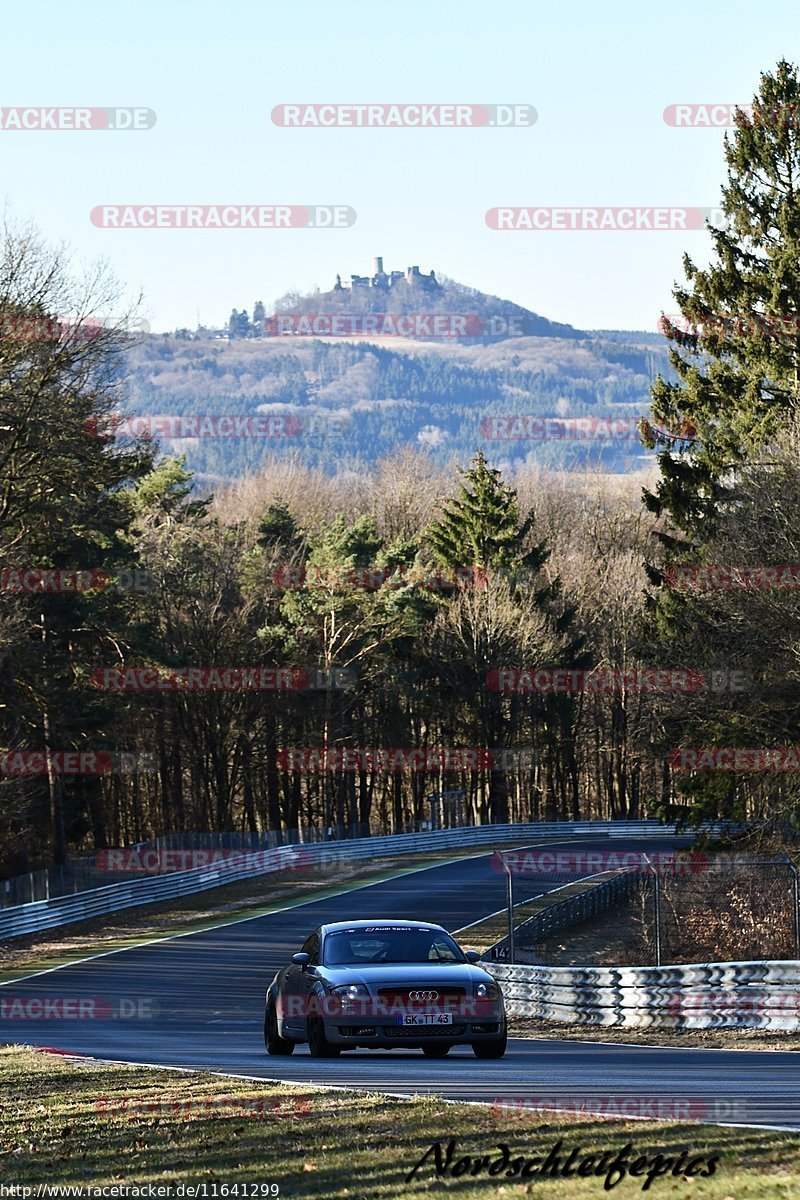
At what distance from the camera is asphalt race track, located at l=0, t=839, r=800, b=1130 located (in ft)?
38.9

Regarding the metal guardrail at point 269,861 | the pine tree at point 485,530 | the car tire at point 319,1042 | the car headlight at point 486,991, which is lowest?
the metal guardrail at point 269,861

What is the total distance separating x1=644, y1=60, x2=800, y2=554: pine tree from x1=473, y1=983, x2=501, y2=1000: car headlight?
87.6 feet

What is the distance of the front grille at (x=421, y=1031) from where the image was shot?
15531mm

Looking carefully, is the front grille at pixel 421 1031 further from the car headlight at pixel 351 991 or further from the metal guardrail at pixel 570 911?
the metal guardrail at pixel 570 911

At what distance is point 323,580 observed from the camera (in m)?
72.3

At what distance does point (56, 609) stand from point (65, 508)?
902 cm

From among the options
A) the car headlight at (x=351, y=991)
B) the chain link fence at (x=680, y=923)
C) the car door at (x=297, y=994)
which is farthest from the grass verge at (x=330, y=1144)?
the chain link fence at (x=680, y=923)

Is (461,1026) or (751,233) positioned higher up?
(751,233)

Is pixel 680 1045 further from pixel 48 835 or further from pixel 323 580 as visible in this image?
pixel 323 580

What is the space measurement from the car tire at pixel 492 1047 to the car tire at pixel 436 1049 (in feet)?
0.91

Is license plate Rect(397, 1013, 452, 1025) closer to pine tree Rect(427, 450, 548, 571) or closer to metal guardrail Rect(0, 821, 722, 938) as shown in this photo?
metal guardrail Rect(0, 821, 722, 938)

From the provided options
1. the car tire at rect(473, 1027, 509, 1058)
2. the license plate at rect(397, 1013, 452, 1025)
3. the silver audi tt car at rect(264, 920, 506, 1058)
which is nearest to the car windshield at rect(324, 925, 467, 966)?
the silver audi tt car at rect(264, 920, 506, 1058)

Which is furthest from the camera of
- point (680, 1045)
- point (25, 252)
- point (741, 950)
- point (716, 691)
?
point (25, 252)

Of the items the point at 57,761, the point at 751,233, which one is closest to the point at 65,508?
the point at 57,761
